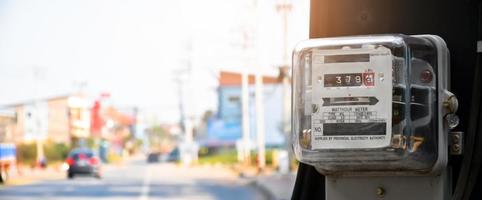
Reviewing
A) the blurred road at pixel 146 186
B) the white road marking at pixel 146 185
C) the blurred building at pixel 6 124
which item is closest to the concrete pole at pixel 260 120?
the blurred road at pixel 146 186

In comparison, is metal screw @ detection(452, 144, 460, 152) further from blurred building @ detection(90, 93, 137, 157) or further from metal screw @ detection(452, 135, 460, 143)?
blurred building @ detection(90, 93, 137, 157)

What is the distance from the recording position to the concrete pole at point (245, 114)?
10508mm

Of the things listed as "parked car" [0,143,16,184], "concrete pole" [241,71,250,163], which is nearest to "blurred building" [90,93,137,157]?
"parked car" [0,143,16,184]

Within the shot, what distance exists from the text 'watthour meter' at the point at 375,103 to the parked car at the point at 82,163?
4919 millimetres

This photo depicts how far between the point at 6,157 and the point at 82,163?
153 cm

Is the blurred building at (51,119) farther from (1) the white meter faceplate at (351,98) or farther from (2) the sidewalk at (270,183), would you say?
(1) the white meter faceplate at (351,98)

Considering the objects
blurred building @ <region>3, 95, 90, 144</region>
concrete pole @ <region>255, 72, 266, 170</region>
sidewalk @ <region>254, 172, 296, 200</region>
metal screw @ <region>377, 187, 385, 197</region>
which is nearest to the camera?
metal screw @ <region>377, 187, 385, 197</region>

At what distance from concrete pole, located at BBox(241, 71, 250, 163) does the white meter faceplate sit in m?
8.92

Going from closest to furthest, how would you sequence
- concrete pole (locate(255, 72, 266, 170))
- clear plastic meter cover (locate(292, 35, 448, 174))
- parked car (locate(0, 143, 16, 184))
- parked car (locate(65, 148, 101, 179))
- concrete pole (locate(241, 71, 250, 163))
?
1. clear plastic meter cover (locate(292, 35, 448, 174))
2. parked car (locate(0, 143, 16, 184))
3. parked car (locate(65, 148, 101, 179))
4. concrete pole (locate(241, 71, 250, 163))
5. concrete pole (locate(255, 72, 266, 170))

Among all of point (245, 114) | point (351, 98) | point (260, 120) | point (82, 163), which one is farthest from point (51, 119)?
point (260, 120)

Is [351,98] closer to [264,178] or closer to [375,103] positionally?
[375,103]

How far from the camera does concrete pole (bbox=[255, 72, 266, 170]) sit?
11125 mm

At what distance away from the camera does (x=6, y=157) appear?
185 inches

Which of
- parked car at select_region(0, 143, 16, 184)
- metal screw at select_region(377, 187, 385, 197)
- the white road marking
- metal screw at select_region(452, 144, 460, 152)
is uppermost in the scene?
metal screw at select_region(452, 144, 460, 152)
